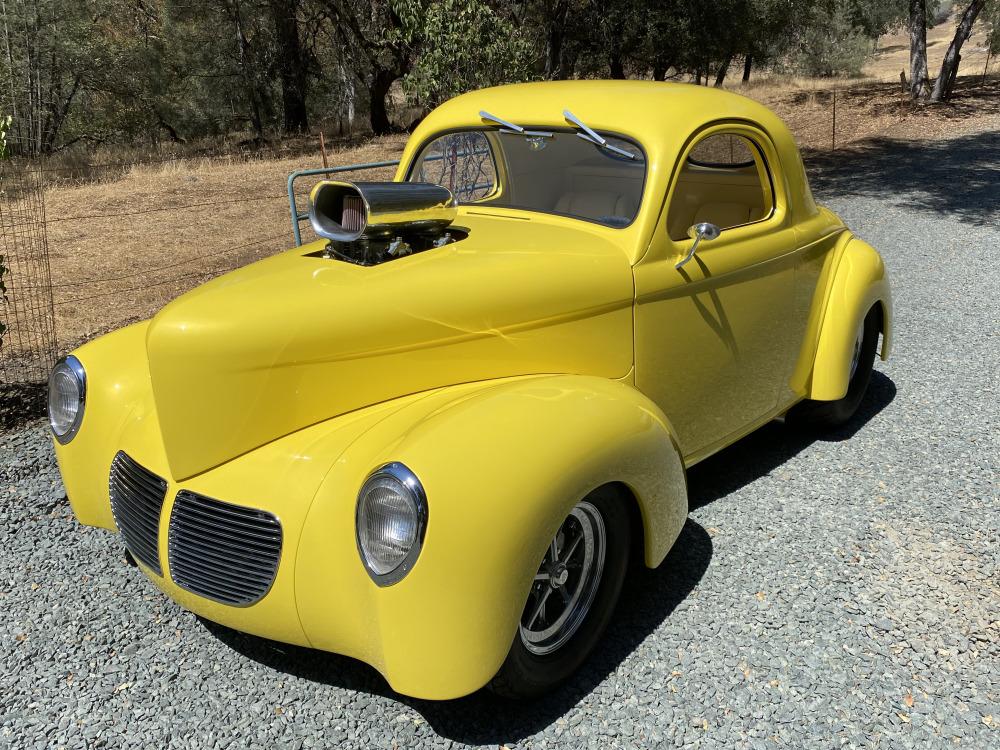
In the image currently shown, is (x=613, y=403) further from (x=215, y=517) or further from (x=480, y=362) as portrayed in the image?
(x=215, y=517)

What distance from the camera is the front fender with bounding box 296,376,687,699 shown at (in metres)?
1.99

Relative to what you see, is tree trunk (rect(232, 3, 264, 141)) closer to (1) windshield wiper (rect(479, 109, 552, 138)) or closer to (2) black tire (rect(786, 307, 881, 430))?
(1) windshield wiper (rect(479, 109, 552, 138))

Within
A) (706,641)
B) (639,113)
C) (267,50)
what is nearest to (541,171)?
(639,113)

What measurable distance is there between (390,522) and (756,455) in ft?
8.25

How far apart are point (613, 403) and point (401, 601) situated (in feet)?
3.19

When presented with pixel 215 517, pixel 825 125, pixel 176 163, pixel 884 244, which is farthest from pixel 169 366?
pixel 825 125

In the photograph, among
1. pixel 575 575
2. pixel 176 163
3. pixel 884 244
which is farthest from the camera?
pixel 176 163

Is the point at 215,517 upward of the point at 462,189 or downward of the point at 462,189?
downward

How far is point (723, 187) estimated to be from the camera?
12.1ft

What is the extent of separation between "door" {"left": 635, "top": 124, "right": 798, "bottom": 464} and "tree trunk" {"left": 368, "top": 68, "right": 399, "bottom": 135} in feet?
60.7

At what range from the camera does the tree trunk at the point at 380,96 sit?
20375 mm

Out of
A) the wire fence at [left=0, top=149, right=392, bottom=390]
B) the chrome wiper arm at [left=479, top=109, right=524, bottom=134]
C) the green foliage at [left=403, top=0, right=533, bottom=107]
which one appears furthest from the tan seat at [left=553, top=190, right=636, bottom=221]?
the green foliage at [left=403, top=0, right=533, bottom=107]

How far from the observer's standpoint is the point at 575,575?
Result: 2523 millimetres

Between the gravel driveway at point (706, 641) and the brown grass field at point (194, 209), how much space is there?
3.65 meters
